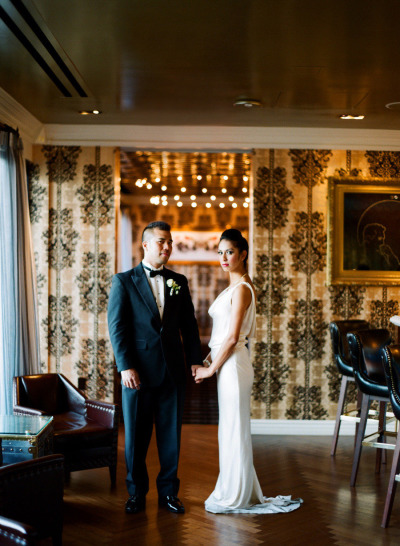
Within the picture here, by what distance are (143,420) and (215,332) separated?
757 mm

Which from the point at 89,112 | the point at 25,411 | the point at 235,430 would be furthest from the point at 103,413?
the point at 89,112

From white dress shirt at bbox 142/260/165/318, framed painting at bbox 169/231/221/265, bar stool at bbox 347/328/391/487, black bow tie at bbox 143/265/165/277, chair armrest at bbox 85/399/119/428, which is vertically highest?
framed painting at bbox 169/231/221/265

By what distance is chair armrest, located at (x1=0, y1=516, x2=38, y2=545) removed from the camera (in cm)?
244

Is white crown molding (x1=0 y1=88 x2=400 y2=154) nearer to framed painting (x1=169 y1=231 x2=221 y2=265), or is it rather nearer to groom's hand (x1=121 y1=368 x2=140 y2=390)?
groom's hand (x1=121 y1=368 x2=140 y2=390)

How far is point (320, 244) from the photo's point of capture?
23.7 feet

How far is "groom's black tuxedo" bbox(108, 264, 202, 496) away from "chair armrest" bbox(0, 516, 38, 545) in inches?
68.8

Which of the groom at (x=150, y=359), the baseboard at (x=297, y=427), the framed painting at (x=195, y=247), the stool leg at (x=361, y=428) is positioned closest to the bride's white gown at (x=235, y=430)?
the groom at (x=150, y=359)

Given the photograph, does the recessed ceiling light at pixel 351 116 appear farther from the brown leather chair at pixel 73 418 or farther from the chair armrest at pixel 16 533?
the chair armrest at pixel 16 533

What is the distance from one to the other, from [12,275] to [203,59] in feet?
8.54

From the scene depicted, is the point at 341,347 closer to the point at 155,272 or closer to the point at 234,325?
the point at 234,325

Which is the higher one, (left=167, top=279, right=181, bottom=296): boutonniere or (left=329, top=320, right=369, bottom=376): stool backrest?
(left=167, top=279, right=181, bottom=296): boutonniere

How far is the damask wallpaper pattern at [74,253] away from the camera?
7.18 metres

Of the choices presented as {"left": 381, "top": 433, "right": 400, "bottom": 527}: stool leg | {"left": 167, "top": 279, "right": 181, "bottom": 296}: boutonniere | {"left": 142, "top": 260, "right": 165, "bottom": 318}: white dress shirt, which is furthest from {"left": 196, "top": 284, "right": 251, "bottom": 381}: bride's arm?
{"left": 381, "top": 433, "right": 400, "bottom": 527}: stool leg

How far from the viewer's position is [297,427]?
23.3ft
